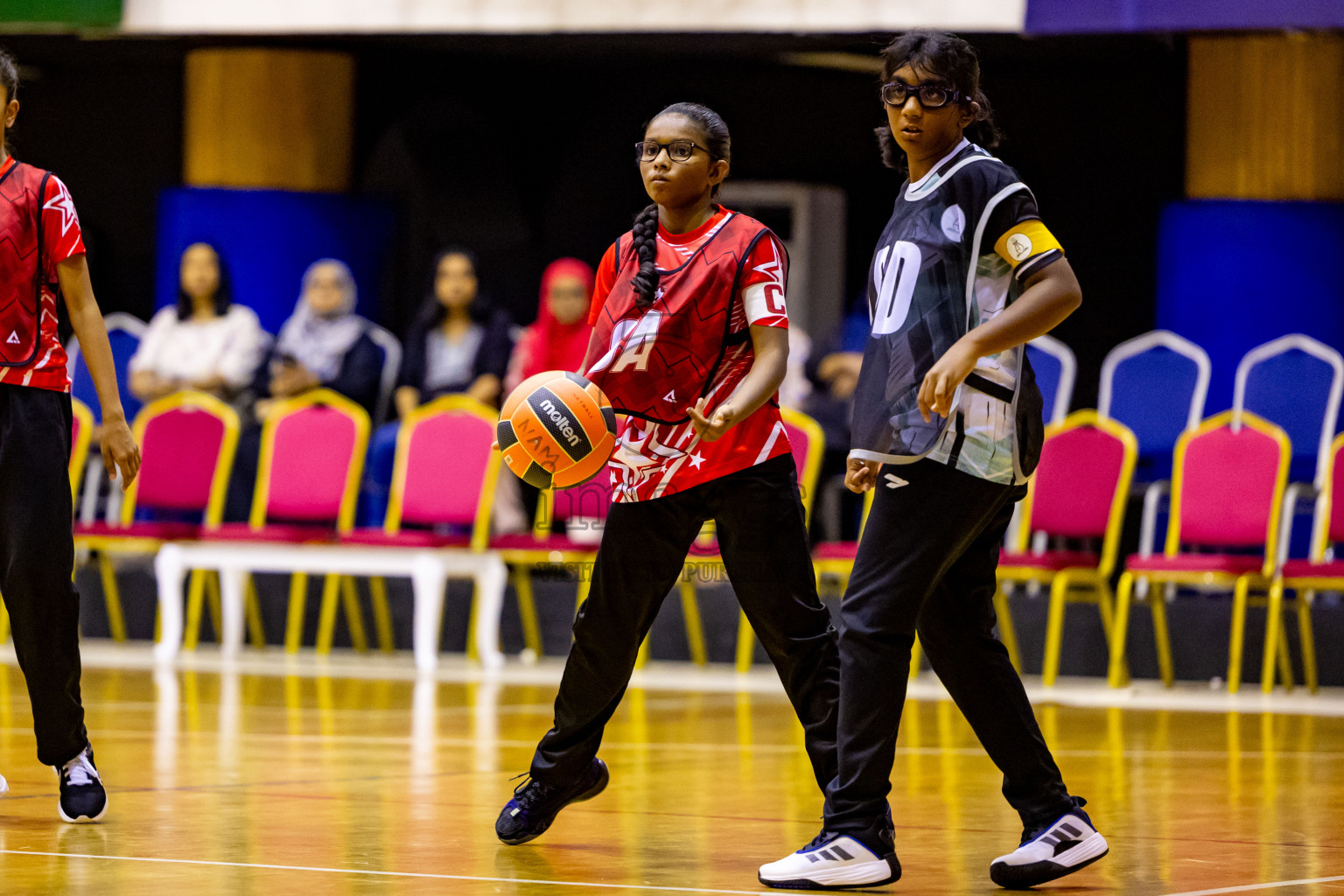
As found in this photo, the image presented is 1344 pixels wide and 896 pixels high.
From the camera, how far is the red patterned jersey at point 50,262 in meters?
4.21

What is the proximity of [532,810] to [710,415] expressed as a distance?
863mm

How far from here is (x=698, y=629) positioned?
30.1 ft

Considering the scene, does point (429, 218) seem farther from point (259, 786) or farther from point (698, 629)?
point (259, 786)

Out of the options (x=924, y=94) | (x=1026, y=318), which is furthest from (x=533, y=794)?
(x=924, y=94)

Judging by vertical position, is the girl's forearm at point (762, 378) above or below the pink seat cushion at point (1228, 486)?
above

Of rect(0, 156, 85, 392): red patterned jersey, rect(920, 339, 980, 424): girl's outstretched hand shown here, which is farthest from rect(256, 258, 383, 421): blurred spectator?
rect(920, 339, 980, 424): girl's outstretched hand

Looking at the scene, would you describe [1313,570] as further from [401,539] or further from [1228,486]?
[401,539]

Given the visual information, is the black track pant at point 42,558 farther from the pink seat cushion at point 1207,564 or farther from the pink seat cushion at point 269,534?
the pink seat cushion at point 1207,564

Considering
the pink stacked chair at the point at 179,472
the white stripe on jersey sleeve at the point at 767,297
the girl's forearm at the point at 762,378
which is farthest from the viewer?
the pink stacked chair at the point at 179,472

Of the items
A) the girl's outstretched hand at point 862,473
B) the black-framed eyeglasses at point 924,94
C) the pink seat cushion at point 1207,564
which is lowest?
the pink seat cushion at point 1207,564

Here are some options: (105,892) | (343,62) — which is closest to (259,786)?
(105,892)

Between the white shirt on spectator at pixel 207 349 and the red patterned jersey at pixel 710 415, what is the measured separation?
20.9ft

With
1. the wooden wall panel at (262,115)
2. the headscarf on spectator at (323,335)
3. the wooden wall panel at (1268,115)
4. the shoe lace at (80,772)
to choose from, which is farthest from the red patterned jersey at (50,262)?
the wooden wall panel at (262,115)

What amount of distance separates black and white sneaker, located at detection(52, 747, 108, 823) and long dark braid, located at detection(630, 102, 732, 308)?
4.95 ft
